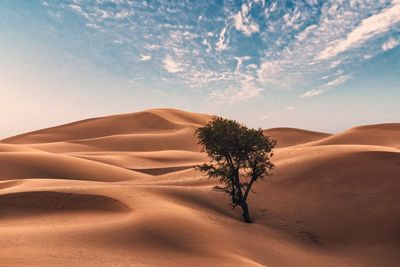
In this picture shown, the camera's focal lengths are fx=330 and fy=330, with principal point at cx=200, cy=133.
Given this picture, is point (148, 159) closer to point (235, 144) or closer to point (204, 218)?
point (235, 144)

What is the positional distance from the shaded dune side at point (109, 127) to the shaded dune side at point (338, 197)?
69.6 metres

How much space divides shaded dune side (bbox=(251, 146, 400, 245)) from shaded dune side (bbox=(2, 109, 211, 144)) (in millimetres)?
69628

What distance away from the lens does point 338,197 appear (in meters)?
23.0

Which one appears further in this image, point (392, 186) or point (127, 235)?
point (392, 186)

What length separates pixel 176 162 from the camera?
166 ft

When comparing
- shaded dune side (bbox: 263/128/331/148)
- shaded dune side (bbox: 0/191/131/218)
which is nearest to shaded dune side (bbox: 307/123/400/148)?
shaded dune side (bbox: 263/128/331/148)

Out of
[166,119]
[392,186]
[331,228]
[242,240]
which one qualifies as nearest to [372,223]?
[331,228]

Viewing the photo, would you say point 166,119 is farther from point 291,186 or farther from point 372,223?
point 372,223

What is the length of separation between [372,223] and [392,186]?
4.55m

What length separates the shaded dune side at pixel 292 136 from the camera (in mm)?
97438

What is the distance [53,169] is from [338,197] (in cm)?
2765

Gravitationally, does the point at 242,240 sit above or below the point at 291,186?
below

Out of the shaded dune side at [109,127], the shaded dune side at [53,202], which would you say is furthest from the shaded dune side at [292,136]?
the shaded dune side at [53,202]

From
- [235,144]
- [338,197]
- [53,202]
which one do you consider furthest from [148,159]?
[338,197]
